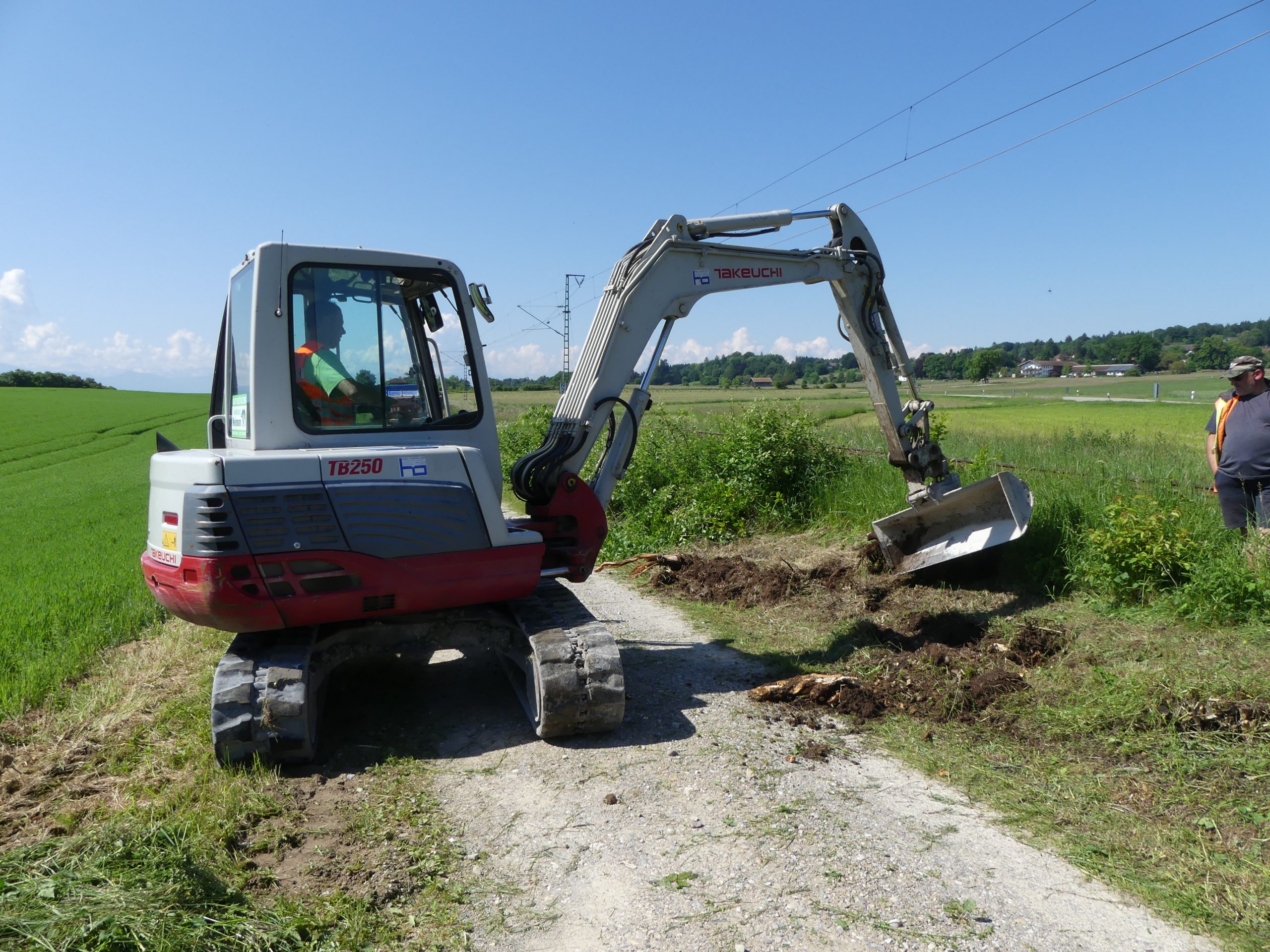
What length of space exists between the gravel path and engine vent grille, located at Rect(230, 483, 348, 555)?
1500mm

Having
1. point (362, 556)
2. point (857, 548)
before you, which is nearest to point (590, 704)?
point (362, 556)

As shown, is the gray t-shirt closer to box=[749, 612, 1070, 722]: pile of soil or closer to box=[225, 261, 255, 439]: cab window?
box=[749, 612, 1070, 722]: pile of soil

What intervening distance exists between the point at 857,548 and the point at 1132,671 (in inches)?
152

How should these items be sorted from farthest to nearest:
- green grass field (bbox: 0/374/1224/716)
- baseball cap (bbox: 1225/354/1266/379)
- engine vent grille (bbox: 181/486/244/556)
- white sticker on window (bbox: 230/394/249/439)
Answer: green grass field (bbox: 0/374/1224/716) < baseball cap (bbox: 1225/354/1266/379) < white sticker on window (bbox: 230/394/249/439) < engine vent grille (bbox: 181/486/244/556)

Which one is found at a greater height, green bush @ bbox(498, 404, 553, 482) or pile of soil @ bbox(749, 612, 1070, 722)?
green bush @ bbox(498, 404, 553, 482)

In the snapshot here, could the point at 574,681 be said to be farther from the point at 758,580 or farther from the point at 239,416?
the point at 758,580

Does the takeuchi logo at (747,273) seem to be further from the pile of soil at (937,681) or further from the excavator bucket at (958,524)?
the pile of soil at (937,681)

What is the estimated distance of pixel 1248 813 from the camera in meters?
3.88

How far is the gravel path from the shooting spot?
329cm

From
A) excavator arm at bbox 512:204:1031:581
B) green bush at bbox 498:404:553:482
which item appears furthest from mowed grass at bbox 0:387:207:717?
green bush at bbox 498:404:553:482

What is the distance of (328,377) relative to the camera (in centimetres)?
526

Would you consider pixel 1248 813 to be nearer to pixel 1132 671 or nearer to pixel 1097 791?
pixel 1097 791

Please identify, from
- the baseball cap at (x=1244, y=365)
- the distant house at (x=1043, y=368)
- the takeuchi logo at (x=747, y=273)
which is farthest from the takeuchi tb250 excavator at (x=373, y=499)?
the distant house at (x=1043, y=368)

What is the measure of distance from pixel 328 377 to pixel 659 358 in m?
2.60
